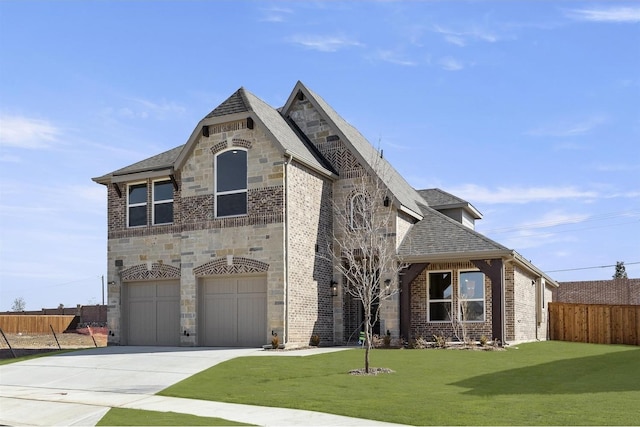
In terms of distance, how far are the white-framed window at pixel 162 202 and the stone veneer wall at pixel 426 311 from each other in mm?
9424

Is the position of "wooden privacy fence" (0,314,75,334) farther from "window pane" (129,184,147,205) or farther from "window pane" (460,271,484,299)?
"window pane" (460,271,484,299)

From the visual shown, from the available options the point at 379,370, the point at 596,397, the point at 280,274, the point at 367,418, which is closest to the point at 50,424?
the point at 367,418

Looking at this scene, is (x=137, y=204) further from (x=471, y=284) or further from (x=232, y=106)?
(x=471, y=284)

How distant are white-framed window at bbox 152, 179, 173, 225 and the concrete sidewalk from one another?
16.6 feet

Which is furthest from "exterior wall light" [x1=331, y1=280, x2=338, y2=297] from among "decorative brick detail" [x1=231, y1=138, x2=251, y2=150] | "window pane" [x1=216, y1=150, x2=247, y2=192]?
"decorative brick detail" [x1=231, y1=138, x2=251, y2=150]

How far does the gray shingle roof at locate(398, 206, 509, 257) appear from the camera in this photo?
894 inches

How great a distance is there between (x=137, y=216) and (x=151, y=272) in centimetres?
237

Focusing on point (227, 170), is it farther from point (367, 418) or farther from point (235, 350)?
point (367, 418)

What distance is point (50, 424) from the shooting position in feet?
37.3

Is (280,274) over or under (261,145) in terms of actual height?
under

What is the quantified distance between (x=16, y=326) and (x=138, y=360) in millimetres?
25907

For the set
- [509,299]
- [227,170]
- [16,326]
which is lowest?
[16,326]

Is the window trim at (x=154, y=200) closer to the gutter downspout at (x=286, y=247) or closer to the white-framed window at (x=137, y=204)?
the white-framed window at (x=137, y=204)

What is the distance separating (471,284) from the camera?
24312 millimetres
